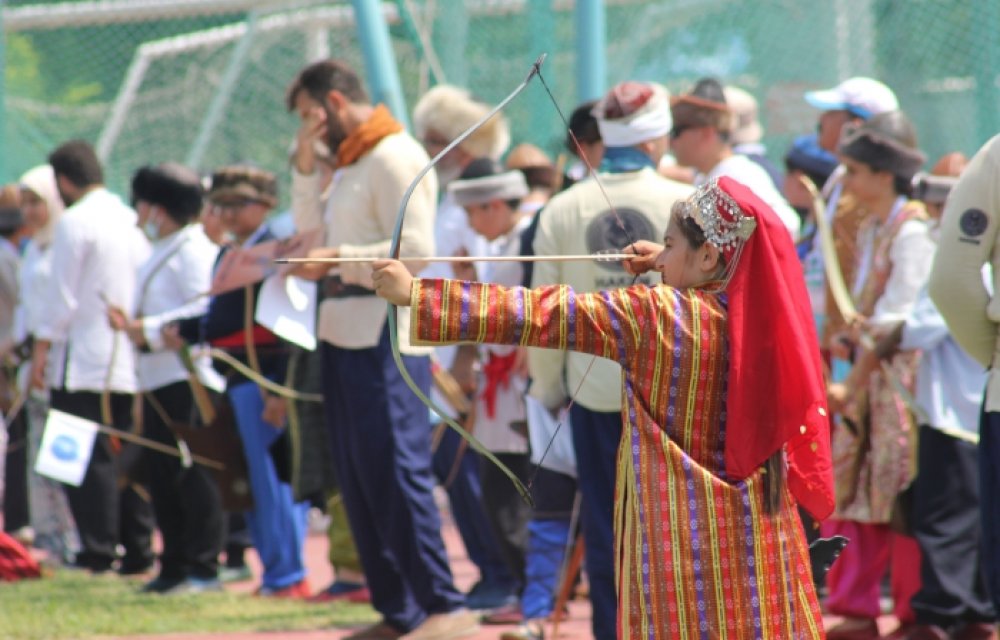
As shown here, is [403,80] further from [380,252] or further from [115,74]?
[380,252]

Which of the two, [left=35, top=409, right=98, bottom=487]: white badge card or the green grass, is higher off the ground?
[left=35, top=409, right=98, bottom=487]: white badge card

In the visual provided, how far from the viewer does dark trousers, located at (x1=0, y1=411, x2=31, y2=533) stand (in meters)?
11.1

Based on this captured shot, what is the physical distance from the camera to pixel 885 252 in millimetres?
6312

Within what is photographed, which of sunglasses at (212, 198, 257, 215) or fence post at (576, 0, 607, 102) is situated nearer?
sunglasses at (212, 198, 257, 215)

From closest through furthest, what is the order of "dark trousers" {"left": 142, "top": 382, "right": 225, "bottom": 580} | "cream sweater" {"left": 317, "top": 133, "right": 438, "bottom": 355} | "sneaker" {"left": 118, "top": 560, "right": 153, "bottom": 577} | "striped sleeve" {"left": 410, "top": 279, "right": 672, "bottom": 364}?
"striped sleeve" {"left": 410, "top": 279, "right": 672, "bottom": 364}
"cream sweater" {"left": 317, "top": 133, "right": 438, "bottom": 355}
"dark trousers" {"left": 142, "top": 382, "right": 225, "bottom": 580}
"sneaker" {"left": 118, "top": 560, "right": 153, "bottom": 577}

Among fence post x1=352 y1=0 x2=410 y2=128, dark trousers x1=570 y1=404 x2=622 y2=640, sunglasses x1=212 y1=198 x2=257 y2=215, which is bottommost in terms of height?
dark trousers x1=570 y1=404 x2=622 y2=640

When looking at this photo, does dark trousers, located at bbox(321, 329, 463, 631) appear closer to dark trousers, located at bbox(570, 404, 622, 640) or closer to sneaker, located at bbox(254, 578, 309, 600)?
dark trousers, located at bbox(570, 404, 622, 640)

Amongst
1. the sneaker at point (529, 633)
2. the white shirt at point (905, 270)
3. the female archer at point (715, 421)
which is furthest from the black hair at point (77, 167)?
the female archer at point (715, 421)

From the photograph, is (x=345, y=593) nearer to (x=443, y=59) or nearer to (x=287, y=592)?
(x=287, y=592)

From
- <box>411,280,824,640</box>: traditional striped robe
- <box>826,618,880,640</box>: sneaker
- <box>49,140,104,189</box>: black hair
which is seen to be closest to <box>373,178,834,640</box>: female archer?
<box>411,280,824,640</box>: traditional striped robe

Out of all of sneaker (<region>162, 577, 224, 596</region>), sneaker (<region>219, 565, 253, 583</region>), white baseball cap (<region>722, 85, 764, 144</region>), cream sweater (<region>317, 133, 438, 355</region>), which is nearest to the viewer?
cream sweater (<region>317, 133, 438, 355</region>)

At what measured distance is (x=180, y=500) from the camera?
8.55 m

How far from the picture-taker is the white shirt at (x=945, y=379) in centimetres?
605

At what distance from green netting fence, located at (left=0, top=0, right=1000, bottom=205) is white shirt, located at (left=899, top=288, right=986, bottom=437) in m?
2.93
